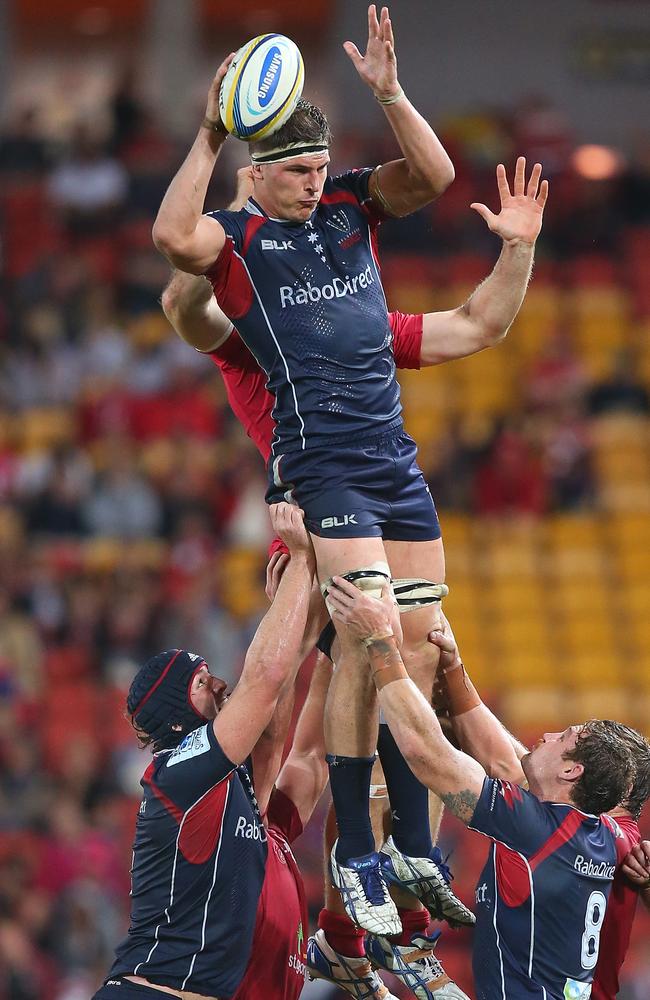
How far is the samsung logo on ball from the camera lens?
5.36m

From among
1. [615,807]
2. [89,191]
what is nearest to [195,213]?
[615,807]

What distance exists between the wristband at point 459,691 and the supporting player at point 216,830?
0.57m

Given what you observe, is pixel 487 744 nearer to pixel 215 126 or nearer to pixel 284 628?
pixel 284 628

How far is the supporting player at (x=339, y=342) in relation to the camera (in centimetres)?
560

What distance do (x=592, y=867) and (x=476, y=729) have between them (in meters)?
0.74

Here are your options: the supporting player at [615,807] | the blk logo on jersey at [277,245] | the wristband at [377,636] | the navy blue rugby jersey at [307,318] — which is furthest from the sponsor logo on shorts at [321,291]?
the supporting player at [615,807]

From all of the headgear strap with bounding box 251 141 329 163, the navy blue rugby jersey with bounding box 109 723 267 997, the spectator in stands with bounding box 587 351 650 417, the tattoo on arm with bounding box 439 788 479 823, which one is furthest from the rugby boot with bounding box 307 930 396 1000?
the spectator in stands with bounding box 587 351 650 417

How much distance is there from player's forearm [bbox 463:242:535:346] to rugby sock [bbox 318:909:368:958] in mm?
2251

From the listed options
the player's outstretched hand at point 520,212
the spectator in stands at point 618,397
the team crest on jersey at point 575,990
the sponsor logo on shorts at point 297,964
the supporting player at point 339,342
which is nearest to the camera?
the supporting player at point 339,342

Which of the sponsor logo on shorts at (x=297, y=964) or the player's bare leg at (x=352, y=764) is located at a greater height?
the player's bare leg at (x=352, y=764)

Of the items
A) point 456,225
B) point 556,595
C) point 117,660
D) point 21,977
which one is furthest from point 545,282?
point 21,977

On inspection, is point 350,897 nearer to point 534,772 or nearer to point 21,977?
point 534,772

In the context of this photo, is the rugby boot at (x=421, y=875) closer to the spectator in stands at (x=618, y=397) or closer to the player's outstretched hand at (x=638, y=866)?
the player's outstretched hand at (x=638, y=866)

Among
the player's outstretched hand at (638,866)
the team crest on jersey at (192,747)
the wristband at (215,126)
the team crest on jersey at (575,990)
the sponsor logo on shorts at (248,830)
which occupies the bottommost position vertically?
the team crest on jersey at (575,990)
